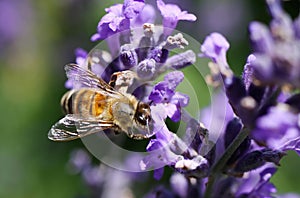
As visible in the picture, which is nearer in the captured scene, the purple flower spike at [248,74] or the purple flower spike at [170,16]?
the purple flower spike at [248,74]

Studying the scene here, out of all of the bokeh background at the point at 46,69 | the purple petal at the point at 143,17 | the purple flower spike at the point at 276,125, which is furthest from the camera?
the bokeh background at the point at 46,69

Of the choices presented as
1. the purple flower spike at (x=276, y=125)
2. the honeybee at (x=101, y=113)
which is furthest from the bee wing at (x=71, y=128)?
the purple flower spike at (x=276, y=125)

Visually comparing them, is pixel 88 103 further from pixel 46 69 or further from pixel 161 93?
pixel 46 69

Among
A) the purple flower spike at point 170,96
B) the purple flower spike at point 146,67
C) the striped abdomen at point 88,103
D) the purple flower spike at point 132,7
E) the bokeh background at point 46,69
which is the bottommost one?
the bokeh background at point 46,69

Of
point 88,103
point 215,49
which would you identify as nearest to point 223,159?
point 215,49

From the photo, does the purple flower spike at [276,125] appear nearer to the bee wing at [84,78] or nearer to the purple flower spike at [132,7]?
the purple flower spike at [132,7]

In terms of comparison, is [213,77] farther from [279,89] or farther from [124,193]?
[124,193]
